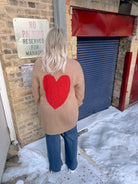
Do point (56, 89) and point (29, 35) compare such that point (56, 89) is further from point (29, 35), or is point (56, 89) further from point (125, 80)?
point (125, 80)

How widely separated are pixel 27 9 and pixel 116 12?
2.08 m

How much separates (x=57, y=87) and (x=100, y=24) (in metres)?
2.19

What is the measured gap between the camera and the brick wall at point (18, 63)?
1850 millimetres

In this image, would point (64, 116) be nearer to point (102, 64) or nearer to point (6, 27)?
point (6, 27)

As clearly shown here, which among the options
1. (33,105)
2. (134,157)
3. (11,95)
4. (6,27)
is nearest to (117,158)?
(134,157)

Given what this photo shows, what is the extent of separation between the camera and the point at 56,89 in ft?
4.89

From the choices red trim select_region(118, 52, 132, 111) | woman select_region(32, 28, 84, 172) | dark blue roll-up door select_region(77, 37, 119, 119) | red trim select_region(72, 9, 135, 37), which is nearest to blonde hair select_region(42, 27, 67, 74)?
woman select_region(32, 28, 84, 172)

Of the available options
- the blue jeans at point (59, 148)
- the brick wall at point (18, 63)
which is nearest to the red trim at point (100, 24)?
the brick wall at point (18, 63)

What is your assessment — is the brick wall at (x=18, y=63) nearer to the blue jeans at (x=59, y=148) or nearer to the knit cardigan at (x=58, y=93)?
the knit cardigan at (x=58, y=93)

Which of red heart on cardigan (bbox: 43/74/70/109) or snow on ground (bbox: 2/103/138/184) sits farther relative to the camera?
snow on ground (bbox: 2/103/138/184)

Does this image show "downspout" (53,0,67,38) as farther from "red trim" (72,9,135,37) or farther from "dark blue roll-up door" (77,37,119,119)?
"dark blue roll-up door" (77,37,119,119)

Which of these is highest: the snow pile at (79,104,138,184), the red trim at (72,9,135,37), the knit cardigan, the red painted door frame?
the red trim at (72,9,135,37)

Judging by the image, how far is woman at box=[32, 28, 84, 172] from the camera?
1.41 m

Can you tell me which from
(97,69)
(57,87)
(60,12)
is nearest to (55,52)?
(57,87)
